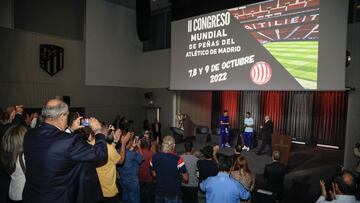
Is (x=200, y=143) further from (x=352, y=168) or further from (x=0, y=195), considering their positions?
A: (x=0, y=195)

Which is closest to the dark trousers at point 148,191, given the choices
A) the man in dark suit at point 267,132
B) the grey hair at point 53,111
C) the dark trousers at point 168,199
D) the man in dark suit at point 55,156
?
the dark trousers at point 168,199

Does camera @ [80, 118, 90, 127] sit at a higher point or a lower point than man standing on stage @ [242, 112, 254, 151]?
higher

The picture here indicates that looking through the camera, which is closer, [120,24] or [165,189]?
[165,189]

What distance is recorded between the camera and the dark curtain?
9.79 metres

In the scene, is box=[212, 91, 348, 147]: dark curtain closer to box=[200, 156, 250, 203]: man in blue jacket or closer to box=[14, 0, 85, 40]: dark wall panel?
box=[14, 0, 85, 40]: dark wall panel

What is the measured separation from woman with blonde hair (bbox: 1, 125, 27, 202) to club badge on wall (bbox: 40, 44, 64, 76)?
23.9ft

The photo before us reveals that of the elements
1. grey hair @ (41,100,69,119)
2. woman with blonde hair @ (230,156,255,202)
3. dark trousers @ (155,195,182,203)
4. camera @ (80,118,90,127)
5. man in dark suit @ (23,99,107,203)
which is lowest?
dark trousers @ (155,195,182,203)

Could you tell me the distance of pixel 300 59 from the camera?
5.89 metres

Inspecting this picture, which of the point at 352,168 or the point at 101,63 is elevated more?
the point at 101,63

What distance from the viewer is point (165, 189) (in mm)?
2945

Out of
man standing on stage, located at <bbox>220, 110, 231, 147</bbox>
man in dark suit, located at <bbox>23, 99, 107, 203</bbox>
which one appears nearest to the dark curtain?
man standing on stage, located at <bbox>220, 110, 231, 147</bbox>

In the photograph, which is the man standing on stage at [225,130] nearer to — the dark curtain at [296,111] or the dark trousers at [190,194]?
the dark curtain at [296,111]

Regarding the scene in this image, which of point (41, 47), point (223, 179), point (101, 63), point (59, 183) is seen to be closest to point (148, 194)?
point (223, 179)

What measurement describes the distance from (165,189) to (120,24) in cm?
998
